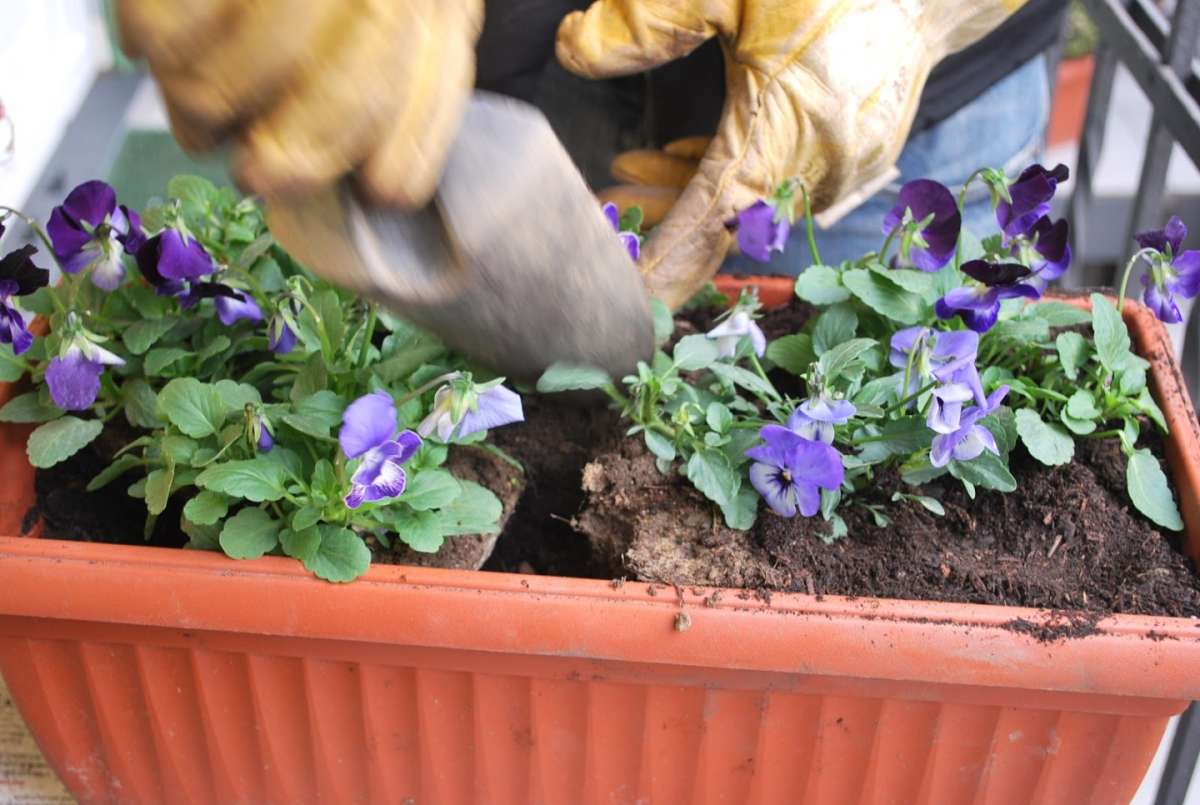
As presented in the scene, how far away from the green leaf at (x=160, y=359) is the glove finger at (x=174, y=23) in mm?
522

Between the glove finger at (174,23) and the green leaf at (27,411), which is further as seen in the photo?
the green leaf at (27,411)

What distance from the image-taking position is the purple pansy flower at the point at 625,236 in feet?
3.43

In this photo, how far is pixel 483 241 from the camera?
670mm

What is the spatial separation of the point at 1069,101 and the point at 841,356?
7.24 feet

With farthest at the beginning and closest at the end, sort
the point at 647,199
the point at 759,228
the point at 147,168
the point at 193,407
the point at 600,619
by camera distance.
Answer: the point at 147,168, the point at 647,199, the point at 759,228, the point at 193,407, the point at 600,619

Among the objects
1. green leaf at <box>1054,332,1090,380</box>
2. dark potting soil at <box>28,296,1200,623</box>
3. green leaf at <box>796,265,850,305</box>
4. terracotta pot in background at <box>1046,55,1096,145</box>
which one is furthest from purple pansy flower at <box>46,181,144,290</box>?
terracotta pot in background at <box>1046,55,1096,145</box>

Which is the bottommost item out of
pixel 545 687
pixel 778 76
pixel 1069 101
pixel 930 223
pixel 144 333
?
pixel 1069 101

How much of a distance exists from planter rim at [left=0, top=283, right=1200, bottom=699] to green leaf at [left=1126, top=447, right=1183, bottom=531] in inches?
5.3

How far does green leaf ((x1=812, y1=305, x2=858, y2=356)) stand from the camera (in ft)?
3.39

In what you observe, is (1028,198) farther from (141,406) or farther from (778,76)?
(141,406)

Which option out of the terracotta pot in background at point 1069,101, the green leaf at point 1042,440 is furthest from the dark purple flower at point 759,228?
the terracotta pot in background at point 1069,101

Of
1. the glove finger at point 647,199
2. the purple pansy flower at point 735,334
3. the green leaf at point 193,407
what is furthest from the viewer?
the glove finger at point 647,199

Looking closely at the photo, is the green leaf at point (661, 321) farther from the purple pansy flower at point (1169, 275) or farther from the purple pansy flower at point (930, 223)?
the purple pansy flower at point (1169, 275)

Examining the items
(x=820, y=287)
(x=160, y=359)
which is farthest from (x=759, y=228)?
(x=160, y=359)
